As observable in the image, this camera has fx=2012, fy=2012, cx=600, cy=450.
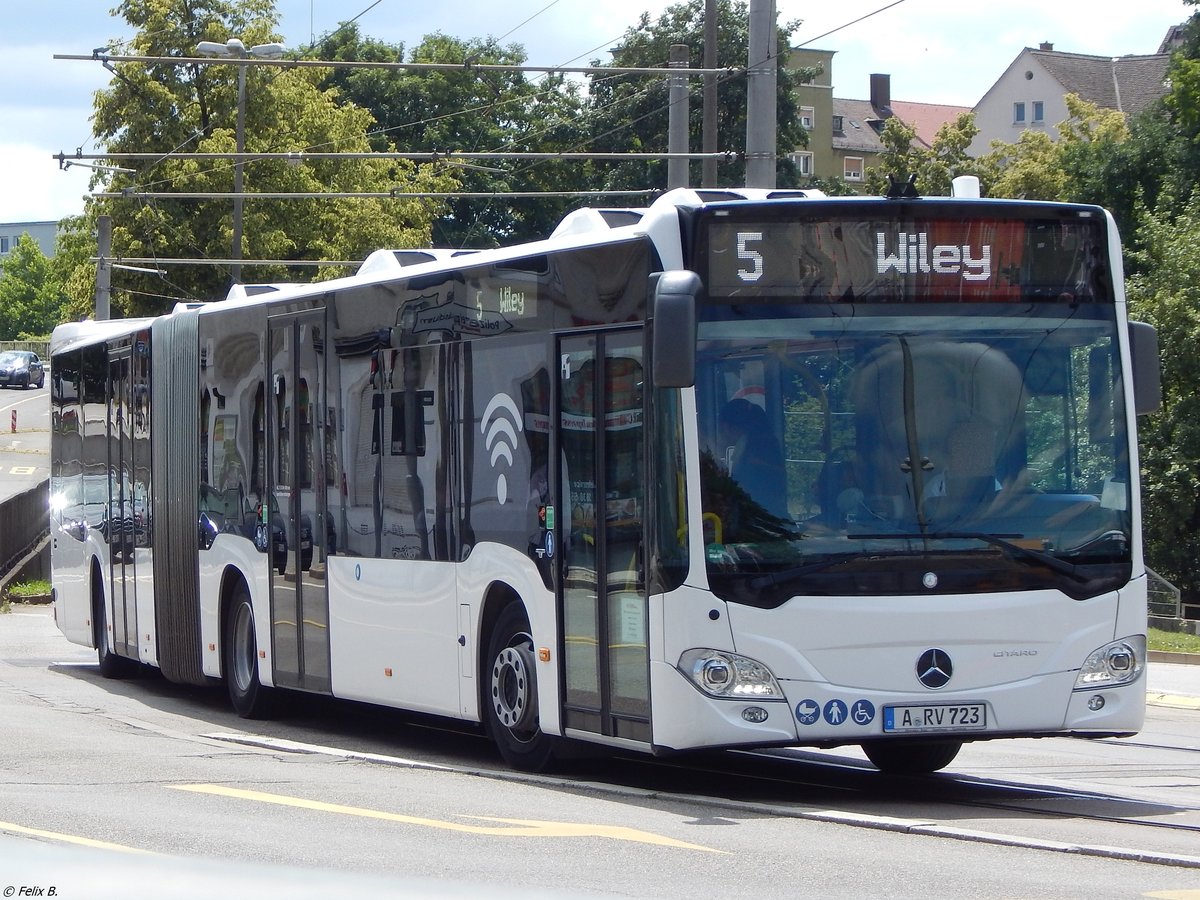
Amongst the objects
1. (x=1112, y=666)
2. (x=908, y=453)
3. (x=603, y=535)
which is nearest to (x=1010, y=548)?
(x=908, y=453)

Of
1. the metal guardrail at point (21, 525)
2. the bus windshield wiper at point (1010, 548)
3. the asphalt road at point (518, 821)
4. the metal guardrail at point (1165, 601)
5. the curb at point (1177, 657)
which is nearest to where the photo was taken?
the asphalt road at point (518, 821)

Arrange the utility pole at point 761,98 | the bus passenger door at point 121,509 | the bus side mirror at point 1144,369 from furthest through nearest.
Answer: the utility pole at point 761,98 → the bus passenger door at point 121,509 → the bus side mirror at point 1144,369

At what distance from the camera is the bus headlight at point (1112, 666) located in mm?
10117

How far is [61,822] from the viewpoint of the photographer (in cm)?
931

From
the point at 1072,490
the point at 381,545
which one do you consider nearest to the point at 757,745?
the point at 1072,490

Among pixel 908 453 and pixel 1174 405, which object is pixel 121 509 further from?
pixel 1174 405

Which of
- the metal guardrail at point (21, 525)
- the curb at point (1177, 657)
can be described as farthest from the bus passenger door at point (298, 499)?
the metal guardrail at point (21, 525)

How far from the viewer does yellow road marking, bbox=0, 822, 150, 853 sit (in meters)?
8.38

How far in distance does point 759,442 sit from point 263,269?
143 ft

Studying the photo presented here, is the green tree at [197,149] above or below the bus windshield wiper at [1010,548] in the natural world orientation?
above

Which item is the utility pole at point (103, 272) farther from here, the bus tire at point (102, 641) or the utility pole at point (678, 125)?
the bus tire at point (102, 641)

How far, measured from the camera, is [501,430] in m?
11.5

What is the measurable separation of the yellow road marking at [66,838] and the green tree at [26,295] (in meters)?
137

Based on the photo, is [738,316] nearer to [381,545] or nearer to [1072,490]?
[1072,490]
